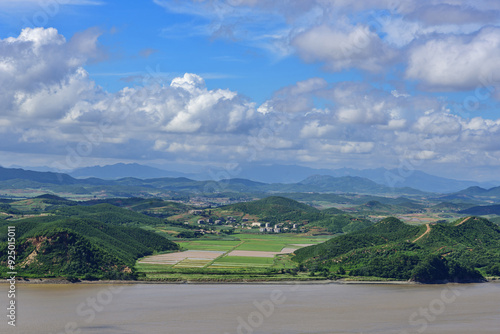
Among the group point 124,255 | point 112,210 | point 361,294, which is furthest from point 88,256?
point 112,210

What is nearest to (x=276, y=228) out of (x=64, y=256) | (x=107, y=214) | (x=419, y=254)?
(x=107, y=214)

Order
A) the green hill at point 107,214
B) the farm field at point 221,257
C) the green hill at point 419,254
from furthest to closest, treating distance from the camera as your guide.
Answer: the green hill at point 107,214
the farm field at point 221,257
the green hill at point 419,254

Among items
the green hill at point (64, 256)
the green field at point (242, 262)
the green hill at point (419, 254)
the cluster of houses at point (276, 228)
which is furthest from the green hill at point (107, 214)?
the green hill at point (419, 254)

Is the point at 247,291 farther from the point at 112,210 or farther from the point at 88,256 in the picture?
the point at 112,210

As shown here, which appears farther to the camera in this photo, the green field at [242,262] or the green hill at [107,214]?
the green hill at [107,214]

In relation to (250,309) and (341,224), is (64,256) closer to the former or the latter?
(250,309)

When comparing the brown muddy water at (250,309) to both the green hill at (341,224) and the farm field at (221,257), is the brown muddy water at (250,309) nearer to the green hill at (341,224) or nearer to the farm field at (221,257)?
the farm field at (221,257)
